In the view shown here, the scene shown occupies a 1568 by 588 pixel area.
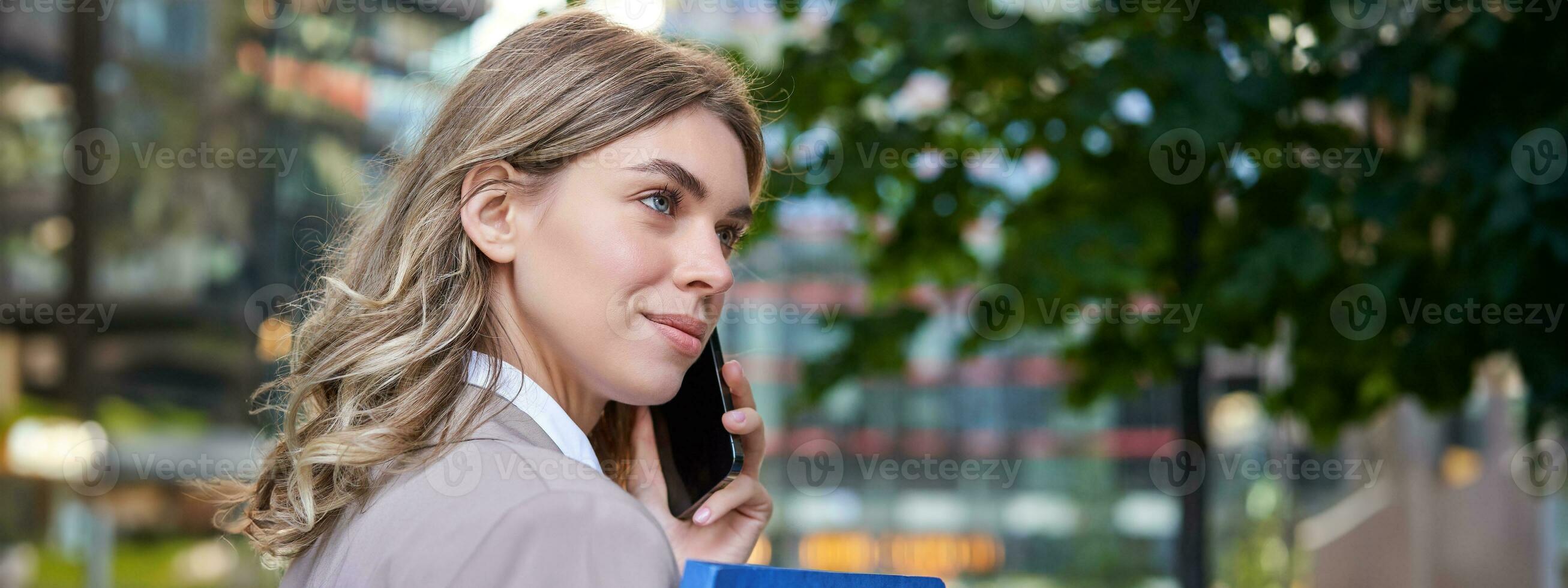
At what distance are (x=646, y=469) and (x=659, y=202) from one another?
0.57 meters

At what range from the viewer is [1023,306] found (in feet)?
13.4

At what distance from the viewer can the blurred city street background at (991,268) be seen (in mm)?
3369

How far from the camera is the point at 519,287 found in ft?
4.64

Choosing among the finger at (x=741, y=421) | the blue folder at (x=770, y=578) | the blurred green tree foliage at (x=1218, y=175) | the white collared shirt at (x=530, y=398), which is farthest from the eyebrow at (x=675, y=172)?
the blurred green tree foliage at (x=1218, y=175)

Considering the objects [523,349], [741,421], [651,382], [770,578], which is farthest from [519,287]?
[770,578]

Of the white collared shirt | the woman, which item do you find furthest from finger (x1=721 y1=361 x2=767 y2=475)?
the white collared shirt

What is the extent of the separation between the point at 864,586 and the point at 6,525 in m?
5.56

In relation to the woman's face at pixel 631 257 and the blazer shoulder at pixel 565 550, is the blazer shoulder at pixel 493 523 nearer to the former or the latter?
the blazer shoulder at pixel 565 550

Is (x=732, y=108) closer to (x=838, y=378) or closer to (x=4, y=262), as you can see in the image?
(x=838, y=378)

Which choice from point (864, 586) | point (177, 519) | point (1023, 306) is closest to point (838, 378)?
point (1023, 306)

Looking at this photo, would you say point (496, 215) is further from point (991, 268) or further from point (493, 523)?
point (991, 268)

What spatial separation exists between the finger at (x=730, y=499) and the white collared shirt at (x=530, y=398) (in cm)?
34

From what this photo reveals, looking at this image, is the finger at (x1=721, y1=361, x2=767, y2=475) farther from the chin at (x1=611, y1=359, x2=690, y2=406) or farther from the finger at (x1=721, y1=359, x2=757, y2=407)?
the chin at (x1=611, y1=359, x2=690, y2=406)

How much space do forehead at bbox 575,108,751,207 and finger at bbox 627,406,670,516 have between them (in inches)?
20.1
